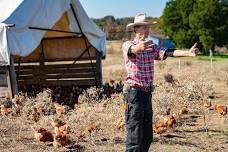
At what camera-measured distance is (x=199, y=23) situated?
64312mm

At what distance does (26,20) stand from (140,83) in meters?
7.19

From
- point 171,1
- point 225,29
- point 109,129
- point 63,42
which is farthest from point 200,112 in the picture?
point 171,1

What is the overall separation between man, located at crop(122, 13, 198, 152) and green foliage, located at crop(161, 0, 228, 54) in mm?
57070

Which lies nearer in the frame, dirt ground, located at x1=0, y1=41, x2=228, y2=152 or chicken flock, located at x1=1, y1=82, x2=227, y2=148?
chicken flock, located at x1=1, y1=82, x2=227, y2=148

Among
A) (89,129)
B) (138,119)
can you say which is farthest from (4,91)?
(138,119)

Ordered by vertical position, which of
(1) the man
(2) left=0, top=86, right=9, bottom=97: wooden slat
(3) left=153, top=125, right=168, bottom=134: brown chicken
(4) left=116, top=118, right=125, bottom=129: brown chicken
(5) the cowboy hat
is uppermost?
(5) the cowboy hat

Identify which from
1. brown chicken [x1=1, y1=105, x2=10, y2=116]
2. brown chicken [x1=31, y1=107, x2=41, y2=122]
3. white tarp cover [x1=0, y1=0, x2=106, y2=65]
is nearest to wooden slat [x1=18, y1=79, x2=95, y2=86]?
white tarp cover [x1=0, y1=0, x2=106, y2=65]

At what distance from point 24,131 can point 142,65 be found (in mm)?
4015

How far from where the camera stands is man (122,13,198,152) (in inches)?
240

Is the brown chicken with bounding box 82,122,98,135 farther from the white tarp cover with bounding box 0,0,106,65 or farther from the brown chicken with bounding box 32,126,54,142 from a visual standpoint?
the white tarp cover with bounding box 0,0,106,65

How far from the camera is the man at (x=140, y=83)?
240 inches

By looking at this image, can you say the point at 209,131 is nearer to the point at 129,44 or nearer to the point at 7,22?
the point at 129,44

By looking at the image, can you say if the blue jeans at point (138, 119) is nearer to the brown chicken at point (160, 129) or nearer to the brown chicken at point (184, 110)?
the brown chicken at point (160, 129)

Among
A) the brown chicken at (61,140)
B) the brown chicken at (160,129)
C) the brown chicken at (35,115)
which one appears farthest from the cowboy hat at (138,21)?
the brown chicken at (35,115)
